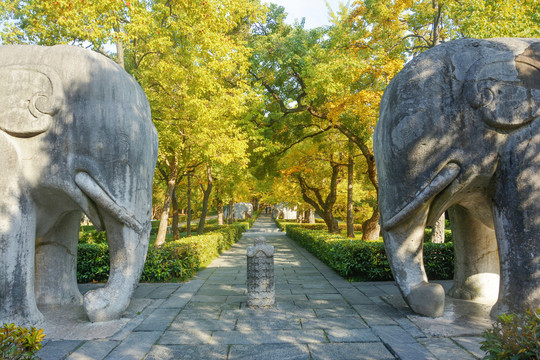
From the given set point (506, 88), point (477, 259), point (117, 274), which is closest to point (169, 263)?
point (117, 274)

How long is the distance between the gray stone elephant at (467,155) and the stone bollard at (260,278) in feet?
6.92

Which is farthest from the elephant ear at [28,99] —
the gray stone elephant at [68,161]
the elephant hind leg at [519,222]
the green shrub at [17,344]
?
the elephant hind leg at [519,222]

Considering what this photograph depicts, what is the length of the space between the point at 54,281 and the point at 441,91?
20.9 ft

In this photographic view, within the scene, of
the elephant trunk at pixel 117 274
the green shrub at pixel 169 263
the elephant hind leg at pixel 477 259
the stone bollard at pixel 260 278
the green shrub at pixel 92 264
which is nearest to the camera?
the elephant trunk at pixel 117 274

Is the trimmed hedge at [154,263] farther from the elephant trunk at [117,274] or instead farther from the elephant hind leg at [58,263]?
the elephant trunk at [117,274]

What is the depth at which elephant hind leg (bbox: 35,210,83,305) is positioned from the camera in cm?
521

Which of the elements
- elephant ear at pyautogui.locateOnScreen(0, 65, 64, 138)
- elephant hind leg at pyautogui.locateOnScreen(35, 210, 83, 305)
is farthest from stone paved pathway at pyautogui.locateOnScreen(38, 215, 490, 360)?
A: elephant ear at pyautogui.locateOnScreen(0, 65, 64, 138)

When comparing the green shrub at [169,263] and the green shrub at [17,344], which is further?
the green shrub at [169,263]

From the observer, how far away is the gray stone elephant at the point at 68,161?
4.21 m

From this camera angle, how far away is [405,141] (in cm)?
456

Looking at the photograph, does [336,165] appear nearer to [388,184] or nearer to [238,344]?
[388,184]

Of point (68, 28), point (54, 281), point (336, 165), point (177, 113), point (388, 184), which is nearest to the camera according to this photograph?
point (388, 184)

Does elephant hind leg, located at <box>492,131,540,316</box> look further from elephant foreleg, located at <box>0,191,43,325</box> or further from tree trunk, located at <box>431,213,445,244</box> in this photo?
tree trunk, located at <box>431,213,445,244</box>

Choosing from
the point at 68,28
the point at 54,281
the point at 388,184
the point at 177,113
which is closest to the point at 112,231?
the point at 54,281
